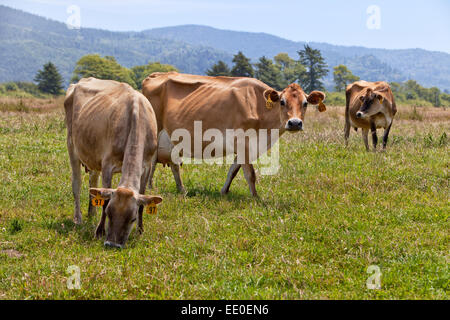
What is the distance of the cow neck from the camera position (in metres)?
6.39

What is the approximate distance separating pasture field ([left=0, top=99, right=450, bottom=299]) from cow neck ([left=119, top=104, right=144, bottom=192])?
958mm

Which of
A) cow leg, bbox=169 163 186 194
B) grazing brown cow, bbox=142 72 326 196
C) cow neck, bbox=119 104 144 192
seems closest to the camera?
cow neck, bbox=119 104 144 192

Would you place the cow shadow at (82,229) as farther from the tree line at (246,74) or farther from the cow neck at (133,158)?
the tree line at (246,74)

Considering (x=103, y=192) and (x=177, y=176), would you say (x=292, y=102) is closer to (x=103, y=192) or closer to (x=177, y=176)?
(x=177, y=176)

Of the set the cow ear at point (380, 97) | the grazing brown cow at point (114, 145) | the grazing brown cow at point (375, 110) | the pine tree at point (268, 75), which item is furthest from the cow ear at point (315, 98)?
the pine tree at point (268, 75)

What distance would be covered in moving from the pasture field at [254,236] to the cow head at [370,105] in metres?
3.78

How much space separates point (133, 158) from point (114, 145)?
0.54 metres

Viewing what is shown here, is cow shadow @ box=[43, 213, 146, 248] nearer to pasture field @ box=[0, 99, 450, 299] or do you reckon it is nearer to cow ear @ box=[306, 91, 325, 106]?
pasture field @ box=[0, 99, 450, 299]

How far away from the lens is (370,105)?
1556 cm

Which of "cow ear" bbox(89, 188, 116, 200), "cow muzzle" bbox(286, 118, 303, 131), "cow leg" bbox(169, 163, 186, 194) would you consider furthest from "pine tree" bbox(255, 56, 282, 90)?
"cow ear" bbox(89, 188, 116, 200)

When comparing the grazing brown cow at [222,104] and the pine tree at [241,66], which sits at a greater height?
the pine tree at [241,66]

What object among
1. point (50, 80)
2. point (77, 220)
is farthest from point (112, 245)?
point (50, 80)

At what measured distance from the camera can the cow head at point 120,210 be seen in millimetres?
6051
